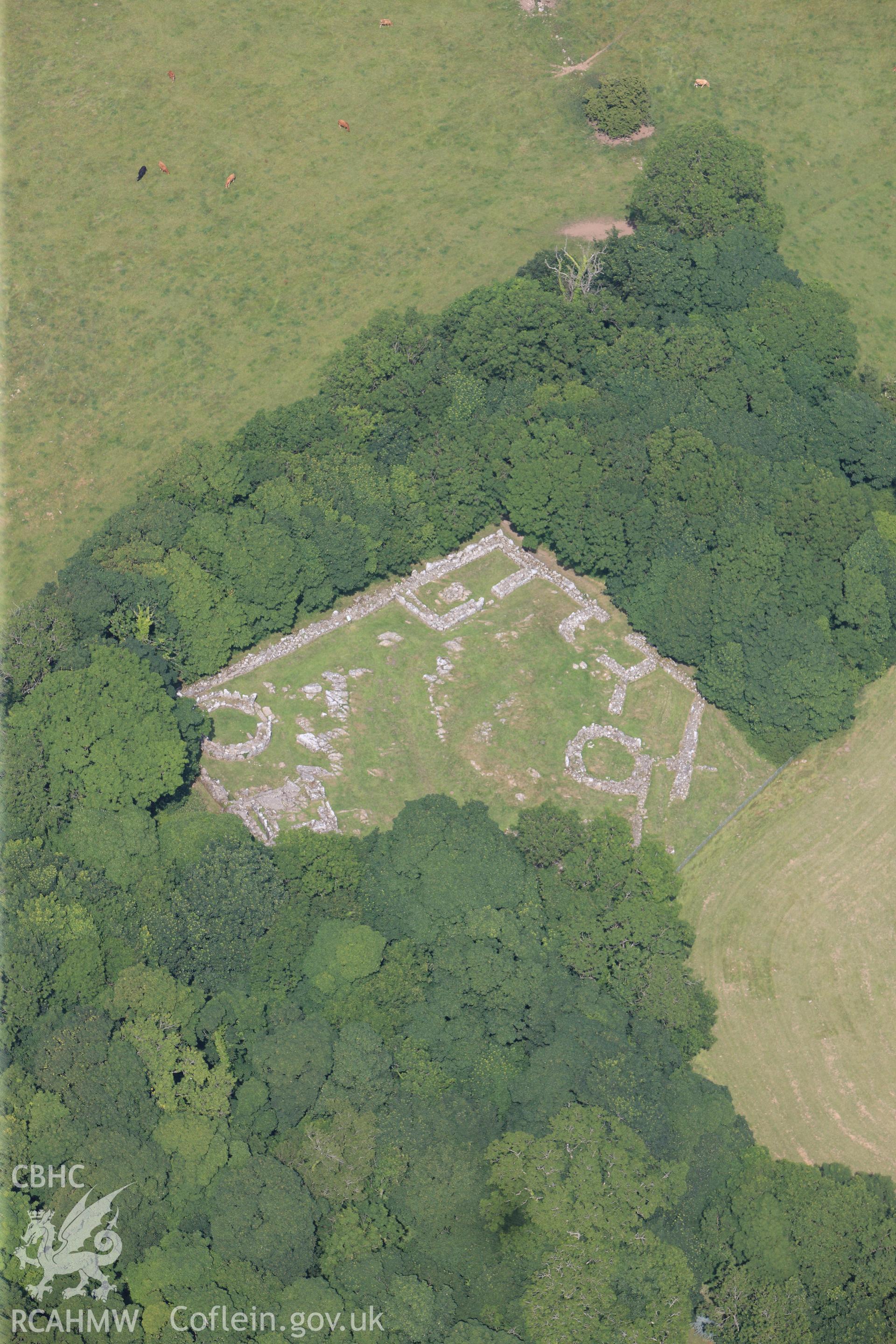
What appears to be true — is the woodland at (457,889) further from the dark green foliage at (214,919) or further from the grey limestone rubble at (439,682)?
the grey limestone rubble at (439,682)

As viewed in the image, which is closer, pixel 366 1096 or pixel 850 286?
pixel 366 1096

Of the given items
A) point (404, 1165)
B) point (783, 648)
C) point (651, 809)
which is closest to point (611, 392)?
point (783, 648)

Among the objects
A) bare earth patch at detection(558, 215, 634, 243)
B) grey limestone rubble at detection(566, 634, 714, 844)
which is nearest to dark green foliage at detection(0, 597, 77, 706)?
grey limestone rubble at detection(566, 634, 714, 844)

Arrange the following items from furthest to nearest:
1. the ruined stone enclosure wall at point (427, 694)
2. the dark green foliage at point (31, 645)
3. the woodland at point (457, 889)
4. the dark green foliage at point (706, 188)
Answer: the dark green foliage at point (706, 188)
the ruined stone enclosure wall at point (427, 694)
the dark green foliage at point (31, 645)
the woodland at point (457, 889)

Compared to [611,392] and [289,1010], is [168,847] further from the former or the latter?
[611,392]

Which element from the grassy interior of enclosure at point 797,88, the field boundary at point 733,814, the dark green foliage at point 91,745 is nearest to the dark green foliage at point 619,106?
the grassy interior of enclosure at point 797,88

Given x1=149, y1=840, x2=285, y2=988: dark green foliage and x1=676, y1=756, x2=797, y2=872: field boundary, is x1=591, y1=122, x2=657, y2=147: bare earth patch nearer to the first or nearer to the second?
x1=676, y1=756, x2=797, y2=872: field boundary
